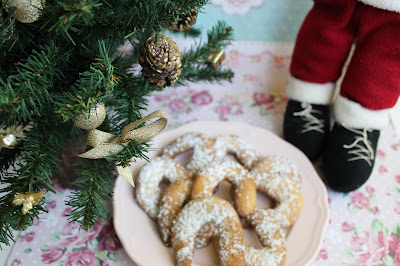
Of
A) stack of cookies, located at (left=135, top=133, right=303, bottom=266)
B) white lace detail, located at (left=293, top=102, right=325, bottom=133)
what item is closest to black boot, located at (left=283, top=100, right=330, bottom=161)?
white lace detail, located at (left=293, top=102, right=325, bottom=133)

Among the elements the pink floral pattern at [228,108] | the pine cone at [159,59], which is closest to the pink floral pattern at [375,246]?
the pink floral pattern at [228,108]

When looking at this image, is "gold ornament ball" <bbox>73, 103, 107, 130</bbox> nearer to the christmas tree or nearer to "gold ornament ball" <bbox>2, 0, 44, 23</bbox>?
the christmas tree

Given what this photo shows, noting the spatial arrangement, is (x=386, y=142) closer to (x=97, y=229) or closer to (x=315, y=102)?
(x=315, y=102)

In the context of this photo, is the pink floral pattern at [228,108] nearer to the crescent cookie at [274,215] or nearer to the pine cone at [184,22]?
the crescent cookie at [274,215]

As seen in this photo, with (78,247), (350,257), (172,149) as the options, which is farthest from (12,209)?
(350,257)

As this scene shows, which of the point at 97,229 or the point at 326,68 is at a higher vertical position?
the point at 326,68
